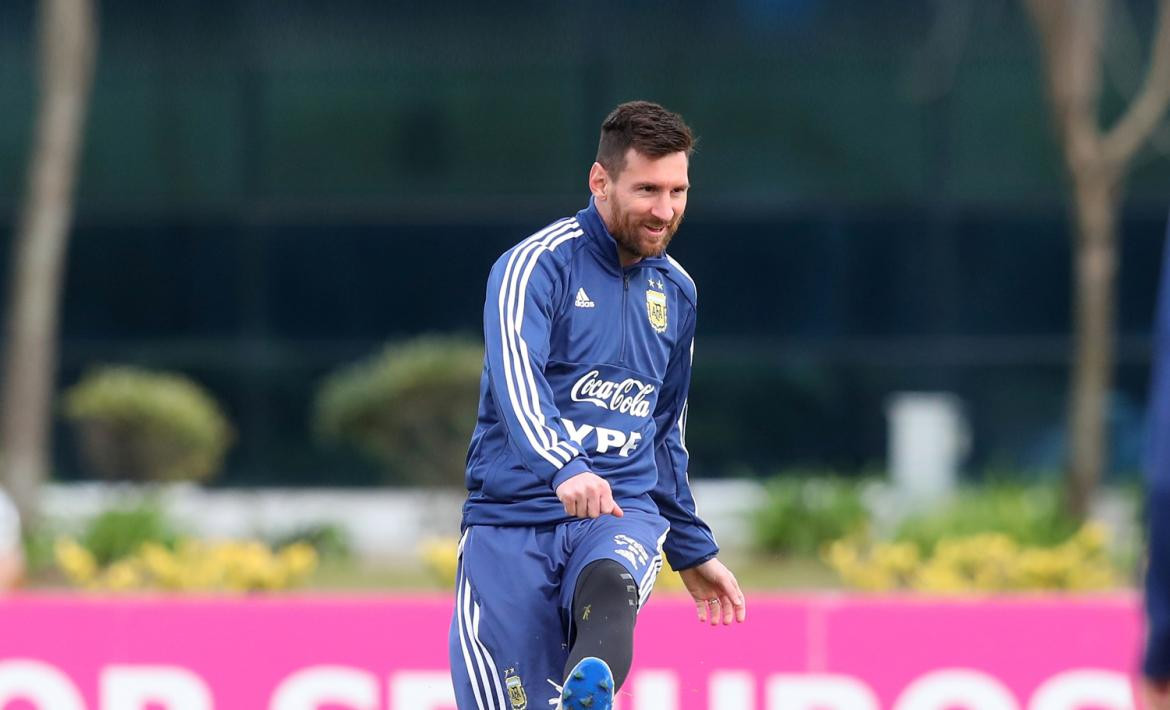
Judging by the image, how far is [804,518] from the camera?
15359 millimetres

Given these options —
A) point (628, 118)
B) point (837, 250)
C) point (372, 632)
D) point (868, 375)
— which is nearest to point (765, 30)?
point (837, 250)

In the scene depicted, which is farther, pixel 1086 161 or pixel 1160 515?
pixel 1086 161

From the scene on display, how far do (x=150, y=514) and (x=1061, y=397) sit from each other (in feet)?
27.1

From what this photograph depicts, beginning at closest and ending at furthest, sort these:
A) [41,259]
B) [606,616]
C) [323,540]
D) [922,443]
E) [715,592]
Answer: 1. [606,616]
2. [715,592]
3. [41,259]
4. [323,540]
5. [922,443]

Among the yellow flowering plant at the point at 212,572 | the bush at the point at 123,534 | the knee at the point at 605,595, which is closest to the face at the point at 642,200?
the knee at the point at 605,595

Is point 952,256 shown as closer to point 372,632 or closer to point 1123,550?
point 1123,550

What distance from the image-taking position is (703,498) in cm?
1752

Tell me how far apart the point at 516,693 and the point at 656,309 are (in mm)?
1046

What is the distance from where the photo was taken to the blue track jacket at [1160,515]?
271cm

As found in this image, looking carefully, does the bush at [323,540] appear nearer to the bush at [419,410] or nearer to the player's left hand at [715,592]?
the bush at [419,410]

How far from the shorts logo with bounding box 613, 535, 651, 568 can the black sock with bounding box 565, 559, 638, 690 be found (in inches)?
2.3

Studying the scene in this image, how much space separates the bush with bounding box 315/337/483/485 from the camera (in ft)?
51.5

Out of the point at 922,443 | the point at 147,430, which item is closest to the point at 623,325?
the point at 147,430

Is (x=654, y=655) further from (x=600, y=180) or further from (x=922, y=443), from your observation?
(x=922, y=443)
